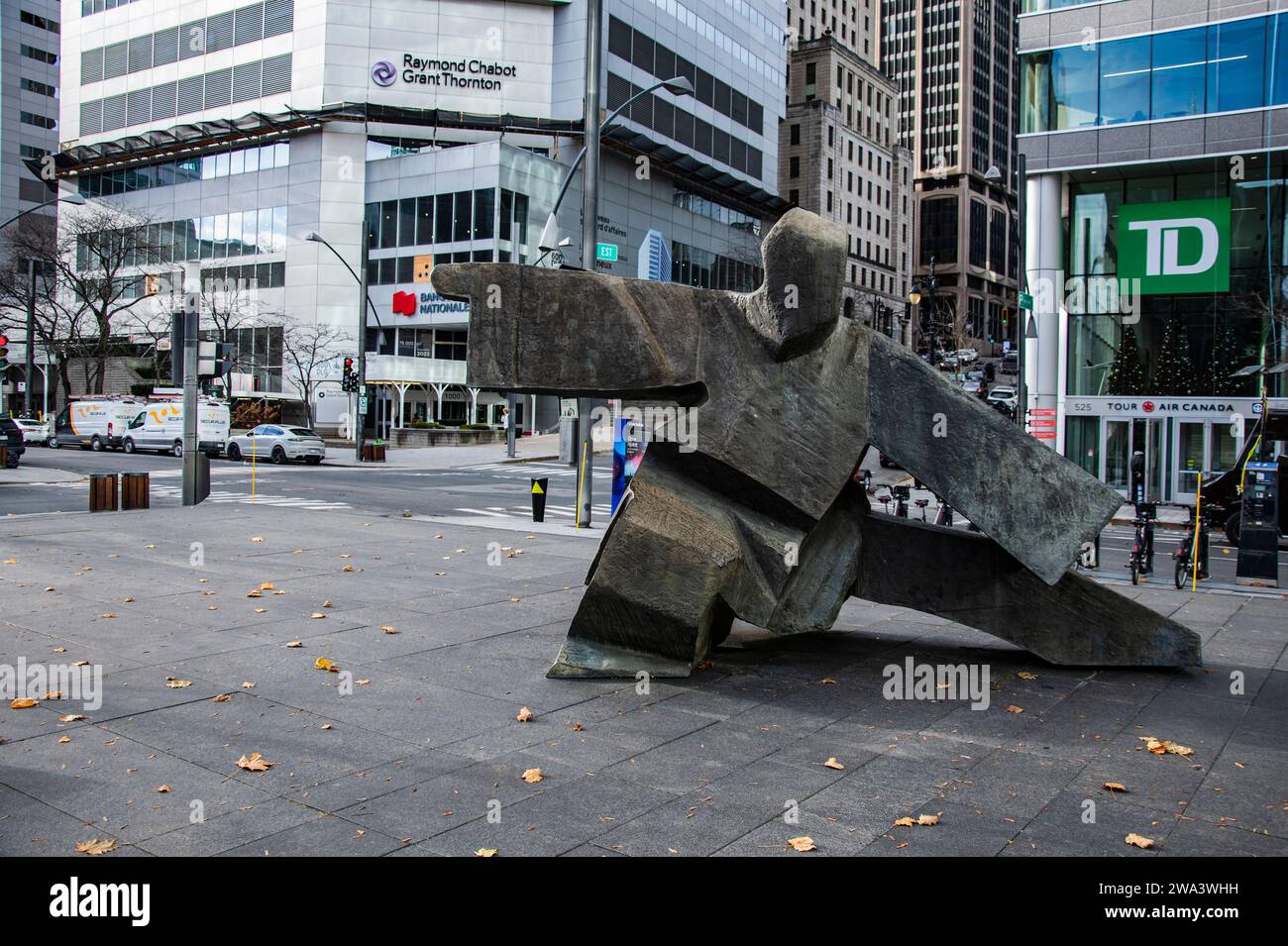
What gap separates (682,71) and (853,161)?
5003 centimetres

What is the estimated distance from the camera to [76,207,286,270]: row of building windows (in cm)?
6162

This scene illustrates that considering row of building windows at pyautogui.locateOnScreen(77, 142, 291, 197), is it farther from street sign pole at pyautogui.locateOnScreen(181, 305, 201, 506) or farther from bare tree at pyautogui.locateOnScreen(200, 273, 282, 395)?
street sign pole at pyautogui.locateOnScreen(181, 305, 201, 506)

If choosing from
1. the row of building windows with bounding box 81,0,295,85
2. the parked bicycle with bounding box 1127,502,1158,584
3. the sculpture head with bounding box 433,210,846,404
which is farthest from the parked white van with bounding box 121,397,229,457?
the sculpture head with bounding box 433,210,846,404

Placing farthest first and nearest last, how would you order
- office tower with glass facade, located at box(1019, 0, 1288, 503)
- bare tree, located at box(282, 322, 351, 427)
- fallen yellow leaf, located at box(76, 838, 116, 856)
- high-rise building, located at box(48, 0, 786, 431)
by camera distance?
bare tree, located at box(282, 322, 351, 427) → high-rise building, located at box(48, 0, 786, 431) → office tower with glass facade, located at box(1019, 0, 1288, 503) → fallen yellow leaf, located at box(76, 838, 116, 856)

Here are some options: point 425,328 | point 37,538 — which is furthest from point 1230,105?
point 425,328

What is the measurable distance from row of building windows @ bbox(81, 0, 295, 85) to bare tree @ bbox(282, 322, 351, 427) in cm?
1802

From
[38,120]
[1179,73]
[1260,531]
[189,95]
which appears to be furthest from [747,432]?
[38,120]

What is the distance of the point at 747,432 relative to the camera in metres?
7.50

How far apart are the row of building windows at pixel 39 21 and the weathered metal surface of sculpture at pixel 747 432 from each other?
109 metres

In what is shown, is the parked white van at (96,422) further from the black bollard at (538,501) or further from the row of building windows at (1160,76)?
the row of building windows at (1160,76)

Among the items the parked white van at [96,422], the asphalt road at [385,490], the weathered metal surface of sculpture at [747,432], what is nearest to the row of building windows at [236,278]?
the parked white van at [96,422]

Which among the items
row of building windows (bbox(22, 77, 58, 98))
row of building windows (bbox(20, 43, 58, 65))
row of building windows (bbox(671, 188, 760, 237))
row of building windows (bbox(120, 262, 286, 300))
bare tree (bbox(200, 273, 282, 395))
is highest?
row of building windows (bbox(20, 43, 58, 65))
